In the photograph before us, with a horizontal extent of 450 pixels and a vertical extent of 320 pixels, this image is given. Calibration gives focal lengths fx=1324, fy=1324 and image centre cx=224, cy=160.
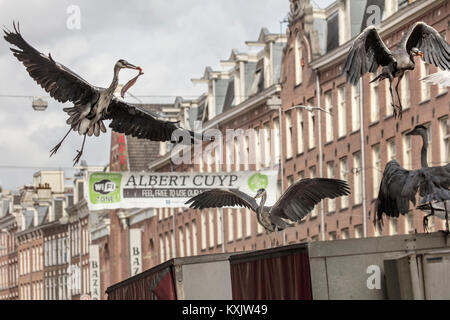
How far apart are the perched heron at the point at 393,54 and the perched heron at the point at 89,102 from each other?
2085 mm

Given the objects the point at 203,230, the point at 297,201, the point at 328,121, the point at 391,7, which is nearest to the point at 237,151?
the point at 328,121

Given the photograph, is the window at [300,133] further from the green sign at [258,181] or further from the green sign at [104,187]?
the green sign at [104,187]

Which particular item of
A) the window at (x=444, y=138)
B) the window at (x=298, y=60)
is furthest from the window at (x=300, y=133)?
the window at (x=444, y=138)

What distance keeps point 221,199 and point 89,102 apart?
291 inches

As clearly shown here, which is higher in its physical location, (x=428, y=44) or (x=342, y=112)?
(x=342, y=112)

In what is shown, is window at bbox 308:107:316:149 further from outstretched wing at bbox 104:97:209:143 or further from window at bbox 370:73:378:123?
outstretched wing at bbox 104:97:209:143

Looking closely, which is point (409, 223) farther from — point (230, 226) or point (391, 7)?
point (230, 226)

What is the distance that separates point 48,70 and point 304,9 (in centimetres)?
5581

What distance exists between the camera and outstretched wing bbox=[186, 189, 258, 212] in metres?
23.1

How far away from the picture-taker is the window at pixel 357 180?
207 ft

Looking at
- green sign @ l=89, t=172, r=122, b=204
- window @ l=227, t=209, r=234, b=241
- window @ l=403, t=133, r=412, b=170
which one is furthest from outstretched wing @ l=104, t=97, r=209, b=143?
window @ l=227, t=209, r=234, b=241

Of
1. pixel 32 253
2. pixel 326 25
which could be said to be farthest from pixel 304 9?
pixel 32 253

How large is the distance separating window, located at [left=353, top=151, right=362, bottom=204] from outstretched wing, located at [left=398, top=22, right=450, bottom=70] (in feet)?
151

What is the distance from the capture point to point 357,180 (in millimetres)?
63594
